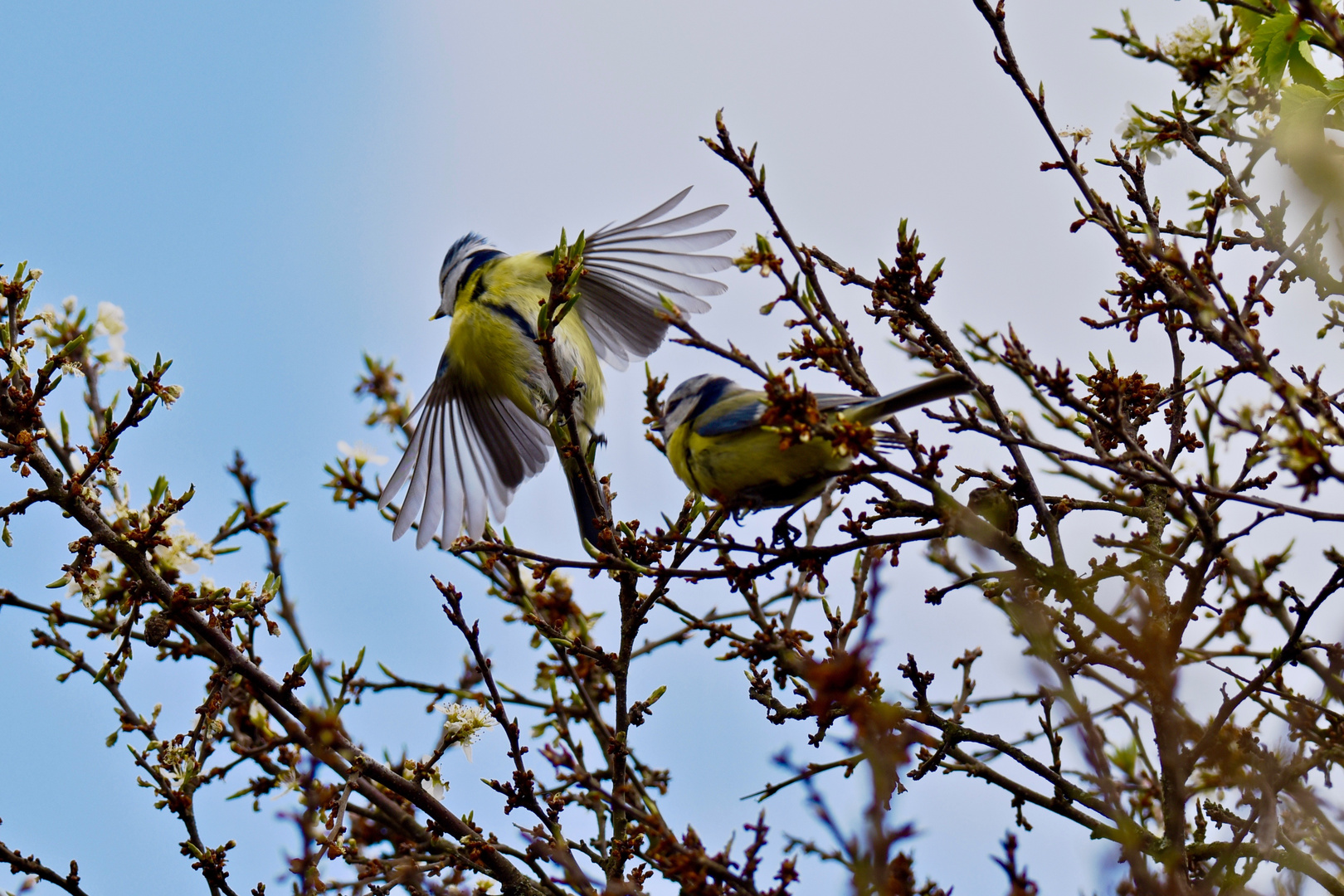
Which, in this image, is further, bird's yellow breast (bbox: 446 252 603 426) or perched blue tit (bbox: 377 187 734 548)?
bird's yellow breast (bbox: 446 252 603 426)

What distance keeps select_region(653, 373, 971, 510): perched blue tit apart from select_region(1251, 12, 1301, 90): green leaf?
136 cm

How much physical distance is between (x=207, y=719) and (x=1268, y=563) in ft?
9.35

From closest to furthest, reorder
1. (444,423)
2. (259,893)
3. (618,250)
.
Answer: (259,893), (618,250), (444,423)

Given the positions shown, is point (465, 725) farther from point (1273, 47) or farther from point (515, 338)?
point (1273, 47)

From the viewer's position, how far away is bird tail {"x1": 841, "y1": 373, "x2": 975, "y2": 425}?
264cm

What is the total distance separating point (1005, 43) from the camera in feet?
8.58

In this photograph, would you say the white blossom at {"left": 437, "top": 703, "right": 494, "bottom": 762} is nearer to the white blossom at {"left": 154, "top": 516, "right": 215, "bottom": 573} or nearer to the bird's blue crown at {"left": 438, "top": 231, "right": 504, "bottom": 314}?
the white blossom at {"left": 154, "top": 516, "right": 215, "bottom": 573}

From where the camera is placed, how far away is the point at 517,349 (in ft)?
16.7

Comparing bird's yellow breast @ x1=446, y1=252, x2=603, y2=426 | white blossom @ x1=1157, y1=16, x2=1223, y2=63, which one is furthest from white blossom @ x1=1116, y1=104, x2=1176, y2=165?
bird's yellow breast @ x1=446, y1=252, x2=603, y2=426

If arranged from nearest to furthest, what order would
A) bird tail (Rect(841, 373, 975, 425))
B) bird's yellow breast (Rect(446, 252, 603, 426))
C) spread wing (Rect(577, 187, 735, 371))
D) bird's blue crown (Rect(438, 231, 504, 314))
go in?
bird tail (Rect(841, 373, 975, 425))
spread wing (Rect(577, 187, 735, 371))
bird's yellow breast (Rect(446, 252, 603, 426))
bird's blue crown (Rect(438, 231, 504, 314))

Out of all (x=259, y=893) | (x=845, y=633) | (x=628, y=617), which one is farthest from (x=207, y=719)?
(x=845, y=633)

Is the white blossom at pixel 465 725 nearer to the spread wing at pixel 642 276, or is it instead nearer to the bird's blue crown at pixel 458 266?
the spread wing at pixel 642 276

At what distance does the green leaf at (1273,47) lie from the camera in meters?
2.73

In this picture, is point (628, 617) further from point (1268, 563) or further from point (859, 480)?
point (1268, 563)
